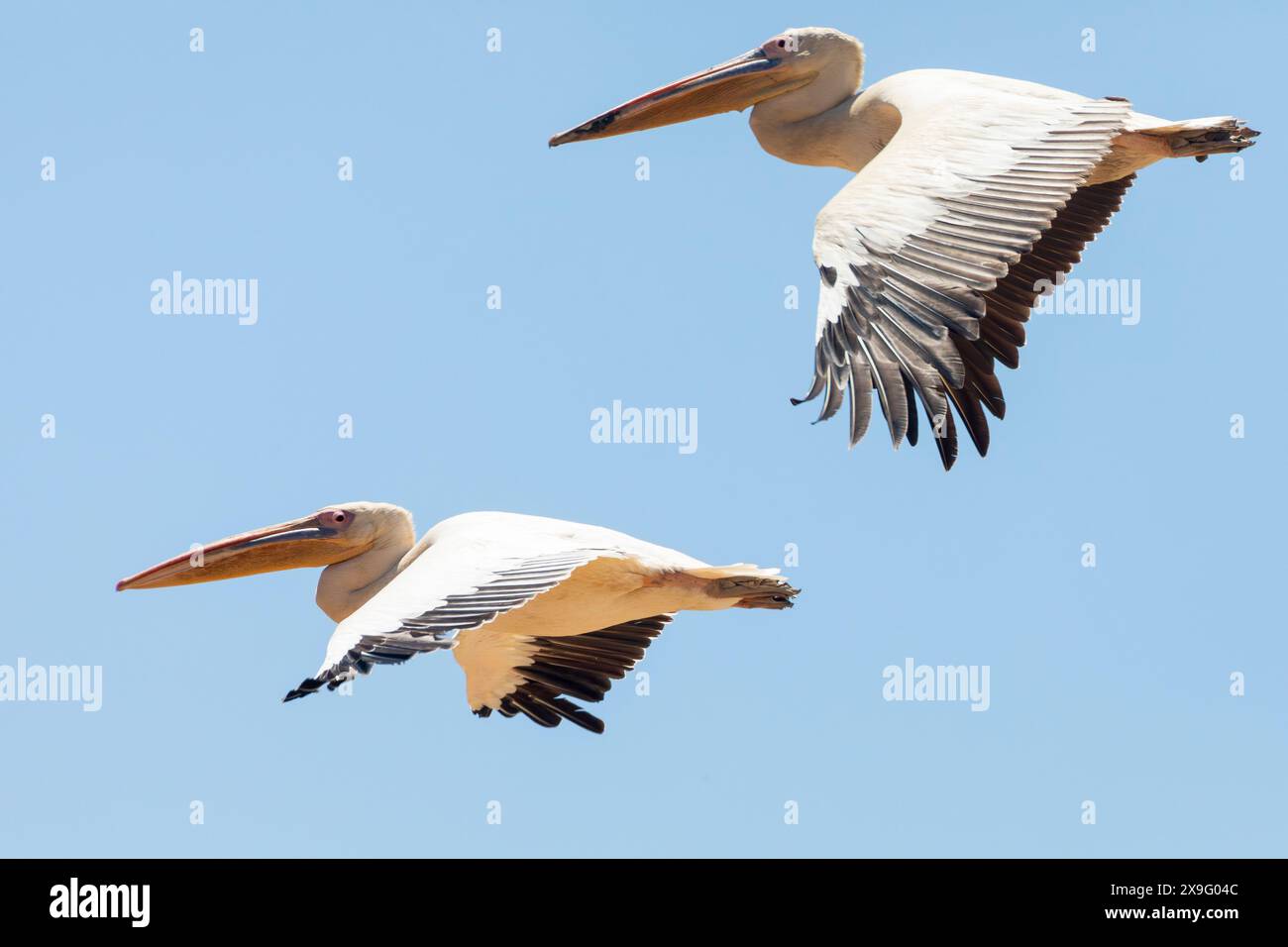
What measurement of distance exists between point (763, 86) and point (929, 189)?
2.52m

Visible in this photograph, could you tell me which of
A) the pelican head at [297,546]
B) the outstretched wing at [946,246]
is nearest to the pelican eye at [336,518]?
the pelican head at [297,546]

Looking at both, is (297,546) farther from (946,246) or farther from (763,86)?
(946,246)

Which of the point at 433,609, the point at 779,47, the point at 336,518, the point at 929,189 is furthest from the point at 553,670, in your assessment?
the point at 929,189

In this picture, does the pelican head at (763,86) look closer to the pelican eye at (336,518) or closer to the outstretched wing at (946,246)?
the outstretched wing at (946,246)

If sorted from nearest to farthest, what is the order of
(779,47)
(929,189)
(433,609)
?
1. (433,609)
2. (929,189)
3. (779,47)

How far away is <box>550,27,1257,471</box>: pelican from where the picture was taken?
13.9m

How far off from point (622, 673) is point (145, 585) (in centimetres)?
294

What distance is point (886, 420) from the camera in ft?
44.7


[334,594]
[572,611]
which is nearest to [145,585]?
[334,594]

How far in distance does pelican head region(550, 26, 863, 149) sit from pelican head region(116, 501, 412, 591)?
251 centimetres

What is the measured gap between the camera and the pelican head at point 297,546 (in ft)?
57.4

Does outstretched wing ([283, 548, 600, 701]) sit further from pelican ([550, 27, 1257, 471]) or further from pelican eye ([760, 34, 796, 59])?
pelican eye ([760, 34, 796, 59])

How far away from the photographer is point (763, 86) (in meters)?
17.0

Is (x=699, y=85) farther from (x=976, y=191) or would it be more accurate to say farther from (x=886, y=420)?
(x=886, y=420)
